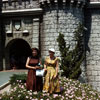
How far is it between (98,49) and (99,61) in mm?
785

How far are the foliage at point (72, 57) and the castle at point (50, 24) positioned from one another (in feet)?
2.47

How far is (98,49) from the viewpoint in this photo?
11.7 metres

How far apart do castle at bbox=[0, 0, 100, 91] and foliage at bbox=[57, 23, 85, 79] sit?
29.6 inches

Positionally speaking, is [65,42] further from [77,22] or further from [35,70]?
[35,70]

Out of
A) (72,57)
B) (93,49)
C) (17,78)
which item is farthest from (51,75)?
(93,49)

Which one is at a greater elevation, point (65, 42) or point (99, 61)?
point (65, 42)

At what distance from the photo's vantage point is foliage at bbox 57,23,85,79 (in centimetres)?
977

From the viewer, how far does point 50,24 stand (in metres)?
11.3

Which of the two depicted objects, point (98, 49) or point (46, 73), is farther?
point (98, 49)

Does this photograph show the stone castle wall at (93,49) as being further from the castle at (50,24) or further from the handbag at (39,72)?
the handbag at (39,72)

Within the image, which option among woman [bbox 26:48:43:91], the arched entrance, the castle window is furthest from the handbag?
the arched entrance

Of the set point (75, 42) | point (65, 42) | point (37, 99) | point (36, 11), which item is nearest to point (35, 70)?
point (37, 99)

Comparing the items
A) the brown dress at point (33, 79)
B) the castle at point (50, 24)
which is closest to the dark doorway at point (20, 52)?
the castle at point (50, 24)

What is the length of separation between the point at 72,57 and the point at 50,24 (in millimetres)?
2599
